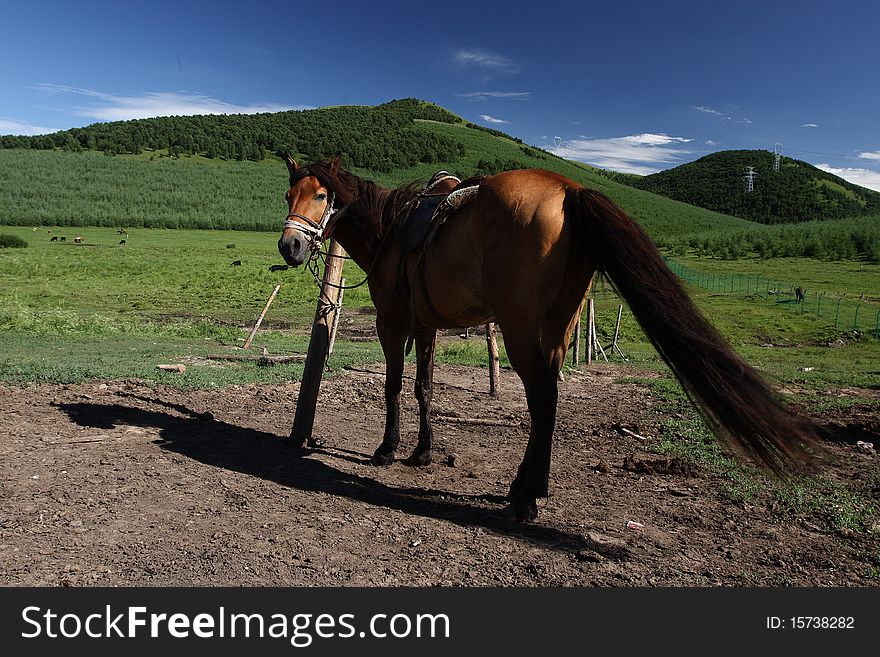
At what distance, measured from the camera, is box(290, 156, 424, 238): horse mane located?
597cm

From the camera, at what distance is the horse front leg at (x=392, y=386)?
6.20 metres

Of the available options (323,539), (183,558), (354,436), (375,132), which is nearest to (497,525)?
(323,539)

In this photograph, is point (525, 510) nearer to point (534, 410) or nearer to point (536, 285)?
point (534, 410)

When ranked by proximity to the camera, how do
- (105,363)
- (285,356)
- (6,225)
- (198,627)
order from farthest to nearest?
(6,225), (285,356), (105,363), (198,627)

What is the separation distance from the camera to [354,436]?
7332 millimetres

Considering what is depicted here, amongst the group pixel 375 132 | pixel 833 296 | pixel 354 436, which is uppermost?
pixel 375 132

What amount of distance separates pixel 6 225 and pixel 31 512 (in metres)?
61.8

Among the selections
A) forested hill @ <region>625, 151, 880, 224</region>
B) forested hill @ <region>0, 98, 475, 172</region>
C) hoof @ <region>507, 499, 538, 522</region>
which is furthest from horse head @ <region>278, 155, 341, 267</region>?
forested hill @ <region>625, 151, 880, 224</region>

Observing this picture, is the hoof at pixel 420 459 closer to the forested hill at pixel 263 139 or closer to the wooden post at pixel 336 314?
the wooden post at pixel 336 314

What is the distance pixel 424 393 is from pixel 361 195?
2069 mm

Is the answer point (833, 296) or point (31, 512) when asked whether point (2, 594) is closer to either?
point (31, 512)

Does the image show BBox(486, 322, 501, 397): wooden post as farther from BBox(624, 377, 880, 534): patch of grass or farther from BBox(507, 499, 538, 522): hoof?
BBox(507, 499, 538, 522): hoof

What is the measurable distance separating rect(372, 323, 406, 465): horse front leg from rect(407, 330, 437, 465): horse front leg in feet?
0.61

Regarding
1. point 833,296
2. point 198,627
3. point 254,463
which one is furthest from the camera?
point 833,296
